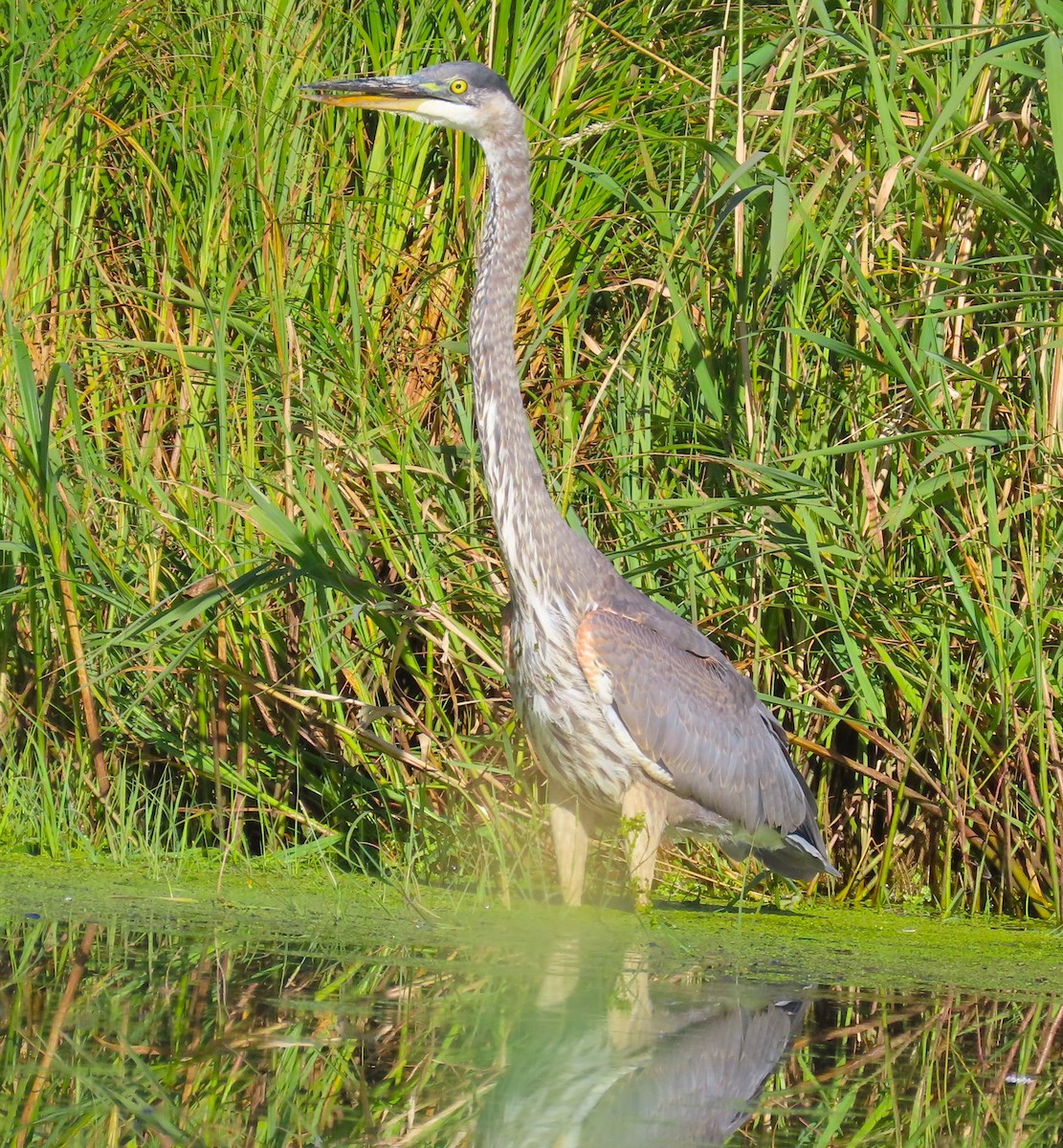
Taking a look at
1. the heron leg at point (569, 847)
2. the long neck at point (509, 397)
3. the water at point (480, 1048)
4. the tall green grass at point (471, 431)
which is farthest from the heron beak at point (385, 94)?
the water at point (480, 1048)

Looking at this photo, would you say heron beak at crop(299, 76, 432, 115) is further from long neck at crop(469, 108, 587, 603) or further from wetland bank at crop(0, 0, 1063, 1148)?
wetland bank at crop(0, 0, 1063, 1148)

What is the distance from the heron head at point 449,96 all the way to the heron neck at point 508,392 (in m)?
0.06

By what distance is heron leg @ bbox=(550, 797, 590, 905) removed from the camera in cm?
462

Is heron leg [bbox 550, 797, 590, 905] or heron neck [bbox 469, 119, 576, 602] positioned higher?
heron neck [bbox 469, 119, 576, 602]

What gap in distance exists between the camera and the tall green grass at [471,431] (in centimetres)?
483

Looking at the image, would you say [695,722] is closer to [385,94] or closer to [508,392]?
[508,392]

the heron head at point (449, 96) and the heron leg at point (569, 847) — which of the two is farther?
the heron head at point (449, 96)

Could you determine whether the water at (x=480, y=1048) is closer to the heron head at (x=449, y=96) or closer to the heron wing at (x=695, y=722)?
the heron wing at (x=695, y=722)

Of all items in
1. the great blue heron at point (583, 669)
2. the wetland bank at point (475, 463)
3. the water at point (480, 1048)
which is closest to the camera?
the water at point (480, 1048)

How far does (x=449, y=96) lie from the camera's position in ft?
15.9

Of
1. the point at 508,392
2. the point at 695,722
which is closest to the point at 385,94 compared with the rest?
the point at 508,392

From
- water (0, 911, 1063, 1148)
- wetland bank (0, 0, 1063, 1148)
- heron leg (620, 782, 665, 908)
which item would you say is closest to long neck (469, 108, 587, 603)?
wetland bank (0, 0, 1063, 1148)

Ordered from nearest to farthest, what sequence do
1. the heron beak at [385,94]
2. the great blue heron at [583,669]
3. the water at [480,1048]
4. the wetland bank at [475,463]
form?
the water at [480,1048], the great blue heron at [583,669], the wetland bank at [475,463], the heron beak at [385,94]

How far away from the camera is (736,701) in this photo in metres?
4.83
